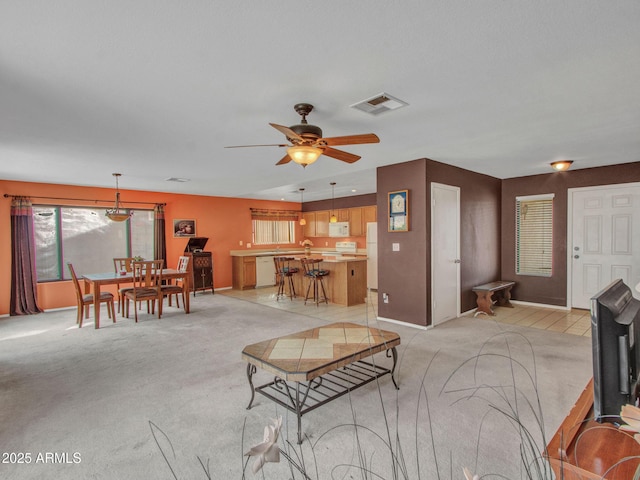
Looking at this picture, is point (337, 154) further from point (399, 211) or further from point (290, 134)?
point (399, 211)

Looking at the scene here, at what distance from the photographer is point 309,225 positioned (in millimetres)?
10383

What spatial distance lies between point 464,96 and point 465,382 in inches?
91.8

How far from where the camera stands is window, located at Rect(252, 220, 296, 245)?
9.52 meters

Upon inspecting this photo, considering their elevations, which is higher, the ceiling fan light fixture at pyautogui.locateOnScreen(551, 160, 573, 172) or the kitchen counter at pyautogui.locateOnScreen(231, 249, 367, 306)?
the ceiling fan light fixture at pyautogui.locateOnScreen(551, 160, 573, 172)

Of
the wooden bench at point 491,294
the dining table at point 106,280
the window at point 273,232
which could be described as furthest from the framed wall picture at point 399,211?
the window at point 273,232

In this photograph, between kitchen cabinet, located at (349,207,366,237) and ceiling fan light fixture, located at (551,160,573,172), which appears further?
kitchen cabinet, located at (349,207,366,237)

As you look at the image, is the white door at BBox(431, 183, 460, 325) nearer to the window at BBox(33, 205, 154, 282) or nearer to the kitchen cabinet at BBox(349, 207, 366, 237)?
the kitchen cabinet at BBox(349, 207, 366, 237)

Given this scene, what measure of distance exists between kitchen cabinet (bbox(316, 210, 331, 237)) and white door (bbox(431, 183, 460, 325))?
4.70 meters

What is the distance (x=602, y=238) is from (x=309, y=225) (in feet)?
22.1

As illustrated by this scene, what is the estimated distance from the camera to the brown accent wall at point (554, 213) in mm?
5414

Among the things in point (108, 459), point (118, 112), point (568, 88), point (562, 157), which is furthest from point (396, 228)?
point (108, 459)

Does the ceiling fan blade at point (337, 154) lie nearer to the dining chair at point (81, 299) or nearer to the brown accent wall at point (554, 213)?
the dining chair at point (81, 299)

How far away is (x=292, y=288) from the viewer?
7.38 m

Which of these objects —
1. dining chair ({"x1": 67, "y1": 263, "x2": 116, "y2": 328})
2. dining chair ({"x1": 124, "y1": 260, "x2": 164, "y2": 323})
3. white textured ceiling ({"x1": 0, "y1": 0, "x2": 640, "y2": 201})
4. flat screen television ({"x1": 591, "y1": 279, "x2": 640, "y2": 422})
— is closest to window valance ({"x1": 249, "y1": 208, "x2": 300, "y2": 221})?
dining chair ({"x1": 124, "y1": 260, "x2": 164, "y2": 323})
